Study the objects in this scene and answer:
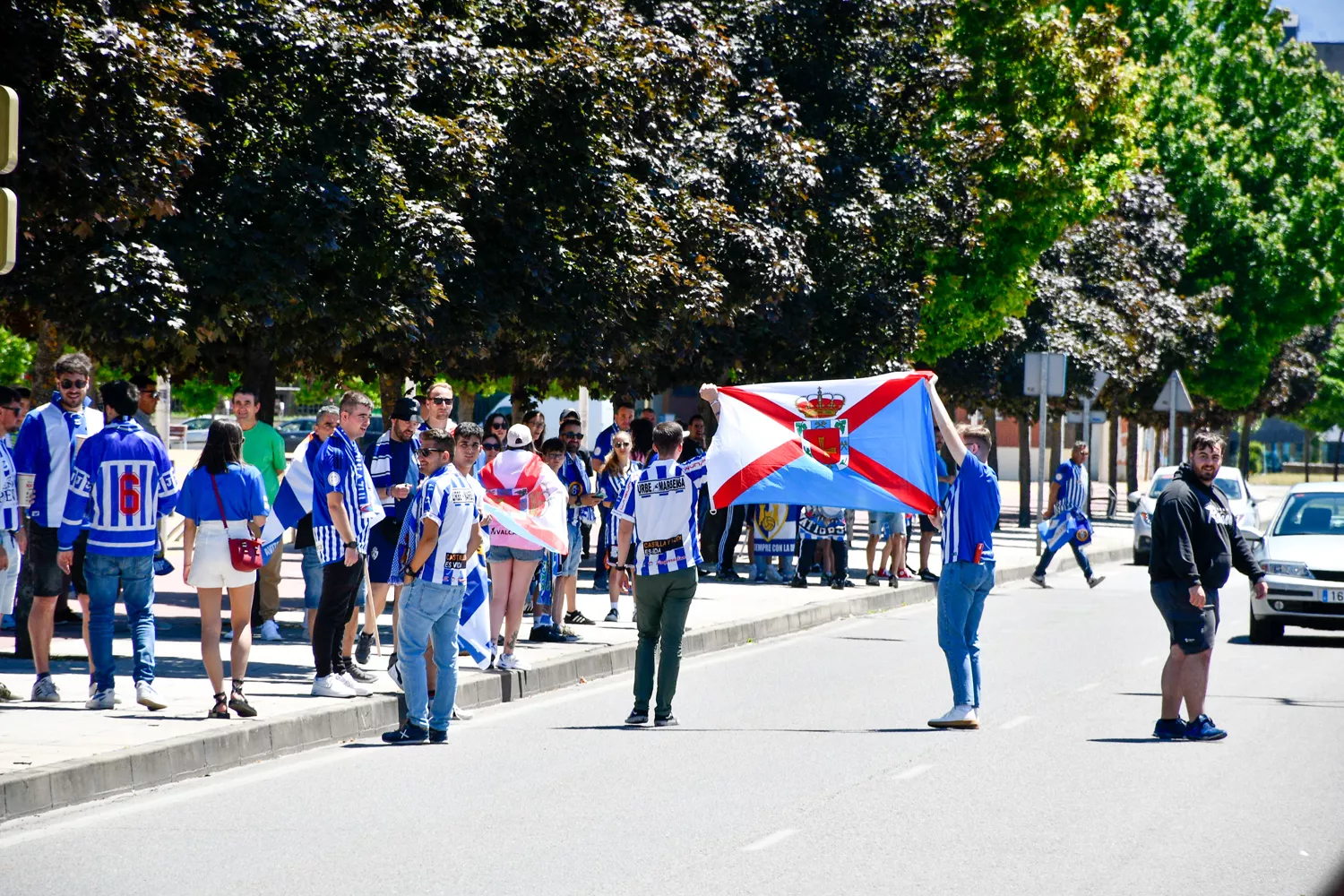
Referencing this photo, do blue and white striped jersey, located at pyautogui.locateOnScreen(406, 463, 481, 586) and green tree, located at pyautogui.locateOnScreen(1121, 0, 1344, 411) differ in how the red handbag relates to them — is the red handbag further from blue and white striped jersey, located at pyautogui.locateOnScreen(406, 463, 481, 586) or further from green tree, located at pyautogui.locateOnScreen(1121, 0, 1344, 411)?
green tree, located at pyautogui.locateOnScreen(1121, 0, 1344, 411)

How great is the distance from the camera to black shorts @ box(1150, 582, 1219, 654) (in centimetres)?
1008

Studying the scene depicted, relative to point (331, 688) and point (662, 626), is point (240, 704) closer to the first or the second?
point (331, 688)

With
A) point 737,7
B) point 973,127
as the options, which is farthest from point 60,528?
point 973,127

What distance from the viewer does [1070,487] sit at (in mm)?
22219

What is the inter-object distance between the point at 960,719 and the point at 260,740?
4.25m

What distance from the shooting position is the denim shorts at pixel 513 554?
487 inches

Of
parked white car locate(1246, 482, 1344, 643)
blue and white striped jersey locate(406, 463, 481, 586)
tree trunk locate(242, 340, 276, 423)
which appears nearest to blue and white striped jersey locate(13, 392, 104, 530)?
blue and white striped jersey locate(406, 463, 481, 586)

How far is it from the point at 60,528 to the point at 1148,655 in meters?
9.39

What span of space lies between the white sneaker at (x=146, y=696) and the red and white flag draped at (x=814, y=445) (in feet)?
13.2

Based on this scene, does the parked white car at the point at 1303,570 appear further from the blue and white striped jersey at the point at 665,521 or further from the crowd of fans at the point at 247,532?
the blue and white striped jersey at the point at 665,521

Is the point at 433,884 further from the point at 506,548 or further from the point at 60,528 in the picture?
the point at 506,548

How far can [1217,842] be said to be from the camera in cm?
741

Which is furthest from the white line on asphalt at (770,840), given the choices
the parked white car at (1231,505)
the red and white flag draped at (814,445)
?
the parked white car at (1231,505)

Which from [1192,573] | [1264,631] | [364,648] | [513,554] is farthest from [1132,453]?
[1192,573]
